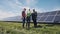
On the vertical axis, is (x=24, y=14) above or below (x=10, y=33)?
above

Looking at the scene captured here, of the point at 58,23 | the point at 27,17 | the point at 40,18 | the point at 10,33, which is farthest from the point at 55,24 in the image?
the point at 10,33

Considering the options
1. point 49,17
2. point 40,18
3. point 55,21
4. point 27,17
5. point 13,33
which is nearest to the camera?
point 13,33

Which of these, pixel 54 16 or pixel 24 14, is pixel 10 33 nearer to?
pixel 24 14

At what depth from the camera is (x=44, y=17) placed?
79.0 ft

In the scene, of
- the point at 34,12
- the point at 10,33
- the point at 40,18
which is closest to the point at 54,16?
the point at 40,18

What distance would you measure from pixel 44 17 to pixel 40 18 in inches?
30.5

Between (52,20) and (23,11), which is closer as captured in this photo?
(23,11)

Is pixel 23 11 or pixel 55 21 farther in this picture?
pixel 55 21

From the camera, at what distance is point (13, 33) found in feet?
40.5

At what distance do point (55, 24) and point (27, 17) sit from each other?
5.17 meters

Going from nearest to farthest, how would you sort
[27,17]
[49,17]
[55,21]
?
[27,17]
[55,21]
[49,17]

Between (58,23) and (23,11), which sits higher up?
(23,11)

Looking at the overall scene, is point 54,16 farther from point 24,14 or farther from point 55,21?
point 24,14

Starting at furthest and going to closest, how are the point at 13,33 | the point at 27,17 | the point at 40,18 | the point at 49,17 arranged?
the point at 40,18
the point at 49,17
the point at 27,17
the point at 13,33
